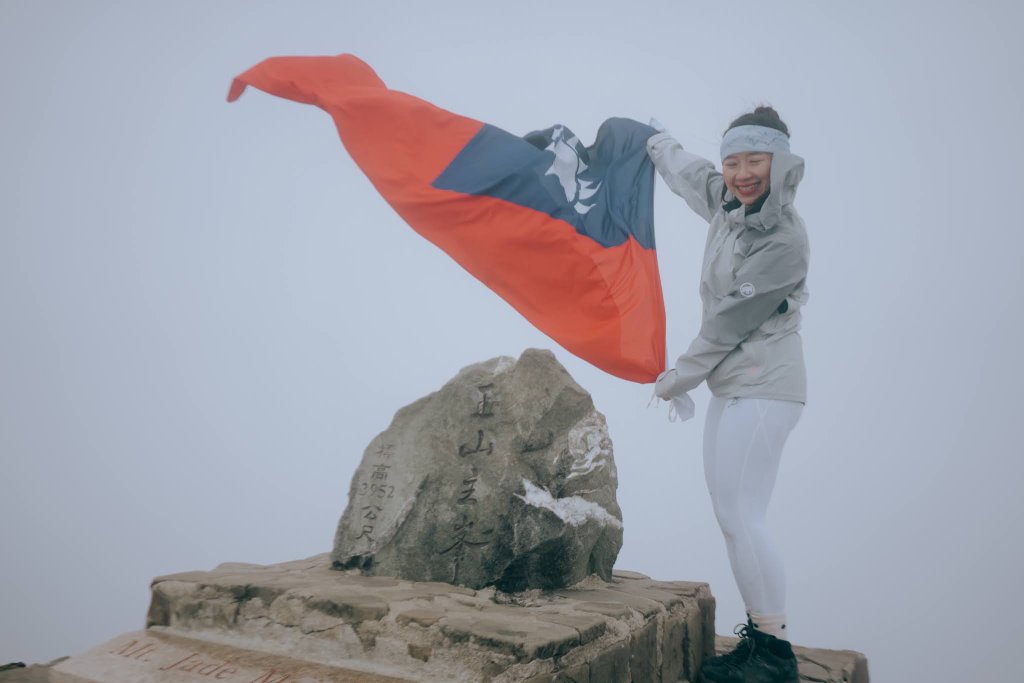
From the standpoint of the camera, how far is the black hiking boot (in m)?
3.52

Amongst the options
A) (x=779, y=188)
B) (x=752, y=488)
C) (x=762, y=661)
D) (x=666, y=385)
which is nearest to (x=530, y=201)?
(x=666, y=385)

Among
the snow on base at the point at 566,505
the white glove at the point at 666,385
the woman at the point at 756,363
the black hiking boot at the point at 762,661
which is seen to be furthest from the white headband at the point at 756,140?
the black hiking boot at the point at 762,661

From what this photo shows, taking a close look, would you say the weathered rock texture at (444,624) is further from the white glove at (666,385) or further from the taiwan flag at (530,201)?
the taiwan flag at (530,201)

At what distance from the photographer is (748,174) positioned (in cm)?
360

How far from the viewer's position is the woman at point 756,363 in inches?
139

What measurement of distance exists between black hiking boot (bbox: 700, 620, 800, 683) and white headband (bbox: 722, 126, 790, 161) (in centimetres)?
192

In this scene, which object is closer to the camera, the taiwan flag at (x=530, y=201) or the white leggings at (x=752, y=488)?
the white leggings at (x=752, y=488)

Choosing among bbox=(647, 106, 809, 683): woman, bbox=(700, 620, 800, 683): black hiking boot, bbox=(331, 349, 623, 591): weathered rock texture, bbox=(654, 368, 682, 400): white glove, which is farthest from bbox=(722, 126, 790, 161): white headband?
bbox=(700, 620, 800, 683): black hiking boot

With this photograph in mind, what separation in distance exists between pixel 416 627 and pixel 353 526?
3.94 feet

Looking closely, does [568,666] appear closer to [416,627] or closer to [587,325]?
[416,627]

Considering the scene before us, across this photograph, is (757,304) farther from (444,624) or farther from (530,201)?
(444,624)

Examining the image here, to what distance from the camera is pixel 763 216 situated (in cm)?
355

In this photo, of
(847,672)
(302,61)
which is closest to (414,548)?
(847,672)

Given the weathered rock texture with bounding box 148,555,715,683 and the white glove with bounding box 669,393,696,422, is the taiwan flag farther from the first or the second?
the weathered rock texture with bounding box 148,555,715,683
